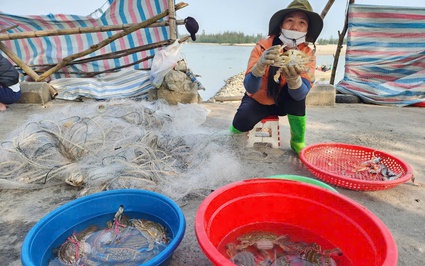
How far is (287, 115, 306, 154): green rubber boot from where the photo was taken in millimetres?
2785

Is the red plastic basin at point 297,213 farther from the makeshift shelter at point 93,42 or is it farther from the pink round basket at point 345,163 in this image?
the makeshift shelter at point 93,42

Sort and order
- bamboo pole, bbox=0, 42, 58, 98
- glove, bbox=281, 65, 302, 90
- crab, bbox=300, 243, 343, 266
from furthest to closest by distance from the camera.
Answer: bamboo pole, bbox=0, 42, 58, 98 < glove, bbox=281, 65, 302, 90 < crab, bbox=300, 243, 343, 266

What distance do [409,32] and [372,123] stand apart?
238 cm

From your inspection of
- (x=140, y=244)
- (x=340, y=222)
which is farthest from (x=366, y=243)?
(x=140, y=244)

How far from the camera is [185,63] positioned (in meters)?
4.89

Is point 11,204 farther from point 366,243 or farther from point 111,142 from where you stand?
point 366,243

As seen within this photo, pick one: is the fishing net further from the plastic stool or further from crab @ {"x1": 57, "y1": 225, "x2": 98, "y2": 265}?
crab @ {"x1": 57, "y1": 225, "x2": 98, "y2": 265}

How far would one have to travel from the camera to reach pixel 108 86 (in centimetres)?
525

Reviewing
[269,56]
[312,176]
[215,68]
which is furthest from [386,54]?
[215,68]

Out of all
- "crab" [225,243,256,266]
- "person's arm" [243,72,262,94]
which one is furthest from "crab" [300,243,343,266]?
"person's arm" [243,72,262,94]

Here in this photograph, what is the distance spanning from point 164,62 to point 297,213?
3714mm

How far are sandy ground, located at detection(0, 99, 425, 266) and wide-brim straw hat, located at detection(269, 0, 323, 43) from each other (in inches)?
44.2

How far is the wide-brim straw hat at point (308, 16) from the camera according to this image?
239cm

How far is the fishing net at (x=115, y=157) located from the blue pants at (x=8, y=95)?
1.88 meters
